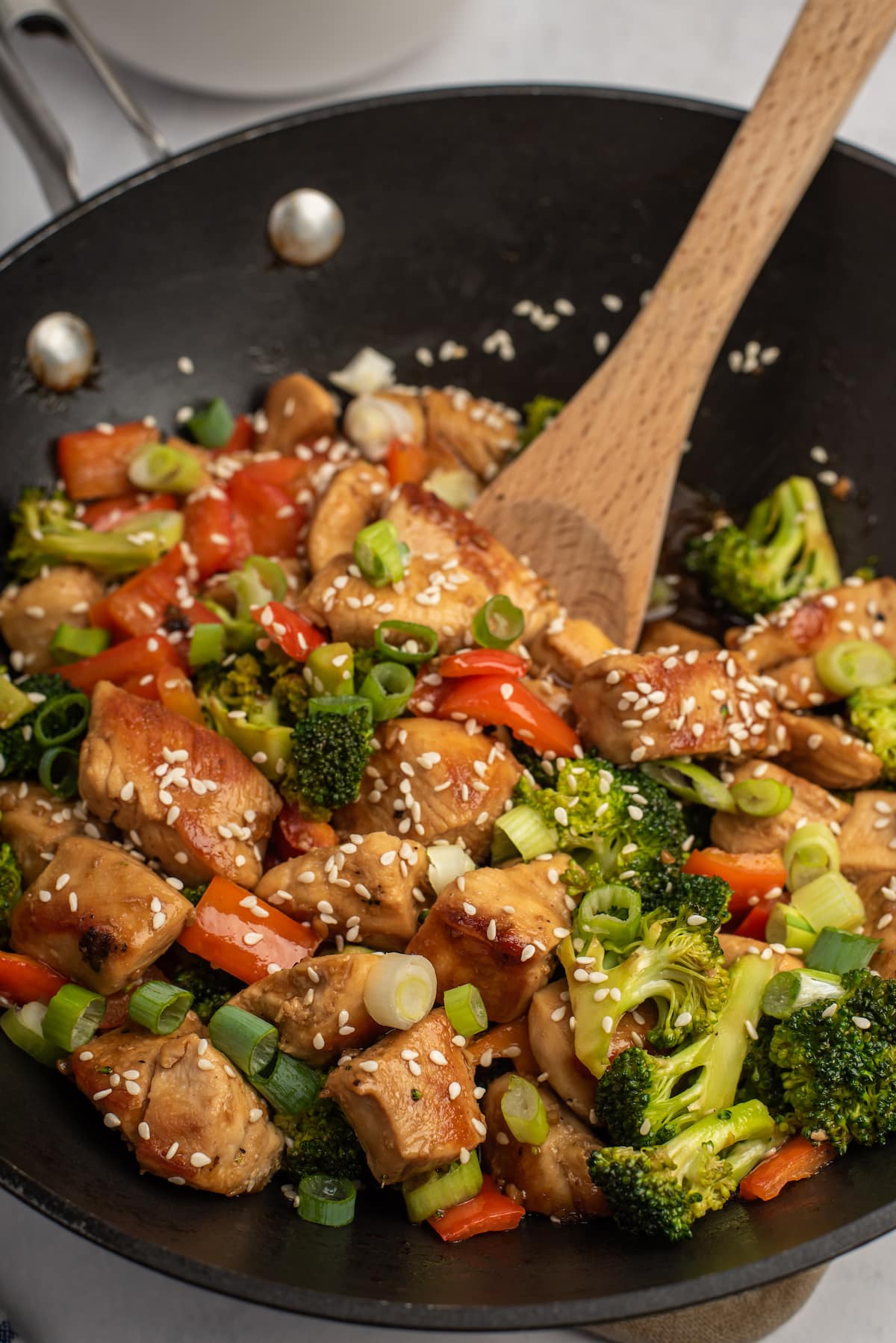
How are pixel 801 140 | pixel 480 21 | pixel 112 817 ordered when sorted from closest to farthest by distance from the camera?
1. pixel 112 817
2. pixel 801 140
3. pixel 480 21

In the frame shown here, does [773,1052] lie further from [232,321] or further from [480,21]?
[480,21]

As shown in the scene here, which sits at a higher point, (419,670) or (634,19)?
(634,19)

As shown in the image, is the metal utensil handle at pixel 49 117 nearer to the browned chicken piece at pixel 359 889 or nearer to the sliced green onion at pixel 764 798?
the browned chicken piece at pixel 359 889

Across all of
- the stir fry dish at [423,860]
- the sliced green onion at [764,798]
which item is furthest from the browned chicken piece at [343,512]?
the sliced green onion at [764,798]

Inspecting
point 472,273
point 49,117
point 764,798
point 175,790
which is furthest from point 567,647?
point 49,117

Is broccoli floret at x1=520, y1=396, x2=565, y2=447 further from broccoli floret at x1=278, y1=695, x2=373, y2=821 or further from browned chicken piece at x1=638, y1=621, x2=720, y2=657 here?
broccoli floret at x1=278, y1=695, x2=373, y2=821

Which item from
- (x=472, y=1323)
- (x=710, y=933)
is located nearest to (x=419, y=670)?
(x=710, y=933)

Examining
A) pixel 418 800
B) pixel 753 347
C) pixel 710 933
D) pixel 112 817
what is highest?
pixel 753 347

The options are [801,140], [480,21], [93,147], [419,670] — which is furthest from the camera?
[480,21]
